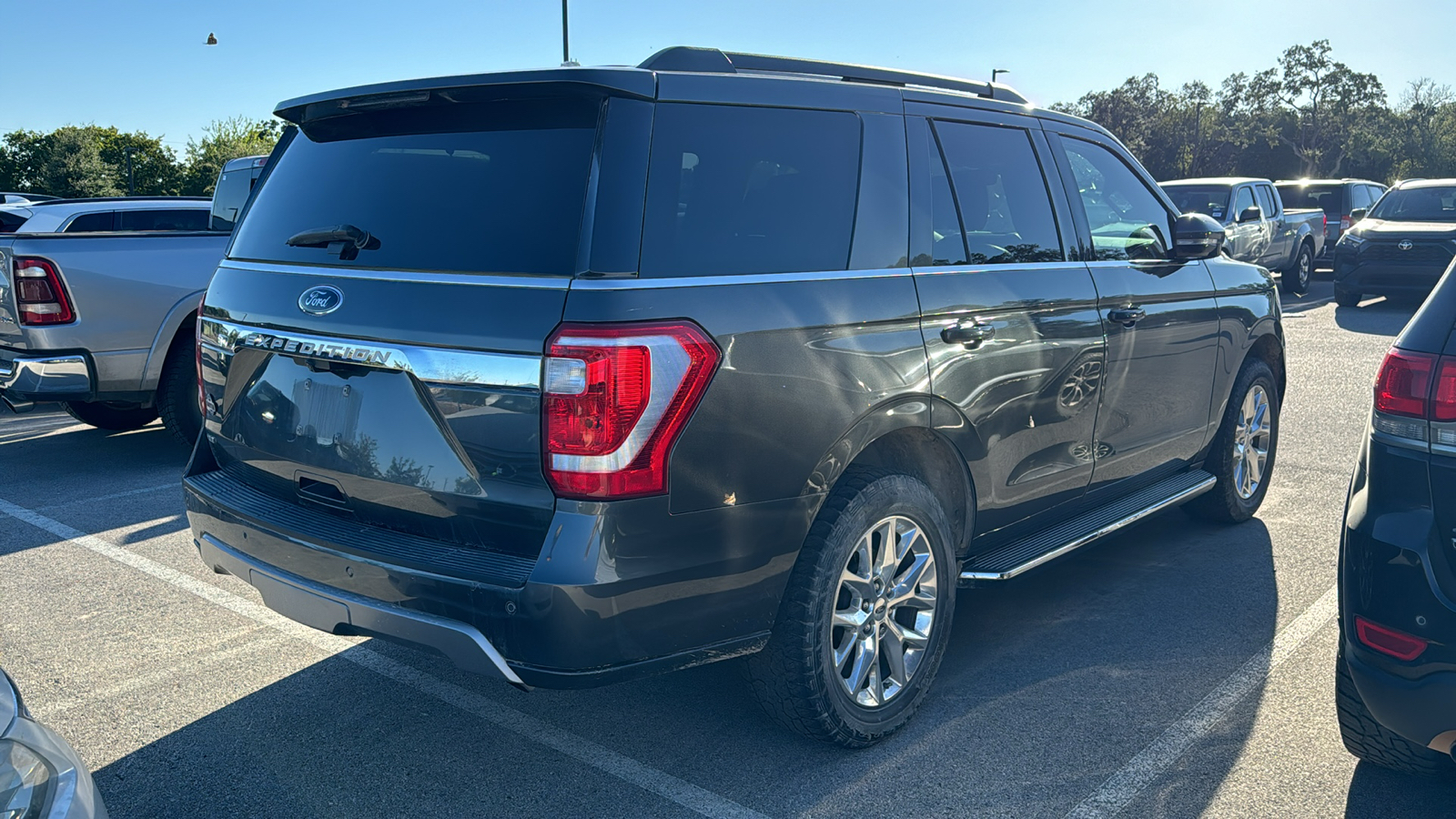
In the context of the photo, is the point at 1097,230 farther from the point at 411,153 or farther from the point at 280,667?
the point at 280,667

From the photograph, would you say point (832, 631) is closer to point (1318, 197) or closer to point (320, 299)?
point (320, 299)

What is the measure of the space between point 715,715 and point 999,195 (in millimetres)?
2019

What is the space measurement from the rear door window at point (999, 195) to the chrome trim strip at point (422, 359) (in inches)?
62.9

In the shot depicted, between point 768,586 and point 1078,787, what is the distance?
3.36 feet

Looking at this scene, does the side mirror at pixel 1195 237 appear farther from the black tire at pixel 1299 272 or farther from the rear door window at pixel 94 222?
the black tire at pixel 1299 272

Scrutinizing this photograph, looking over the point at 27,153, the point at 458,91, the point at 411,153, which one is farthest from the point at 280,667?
the point at 27,153

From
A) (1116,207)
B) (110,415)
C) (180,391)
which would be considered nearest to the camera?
(1116,207)

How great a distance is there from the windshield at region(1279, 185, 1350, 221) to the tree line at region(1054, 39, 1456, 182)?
59.1 metres

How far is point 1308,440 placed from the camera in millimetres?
7375

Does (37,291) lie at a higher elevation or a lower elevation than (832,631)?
higher

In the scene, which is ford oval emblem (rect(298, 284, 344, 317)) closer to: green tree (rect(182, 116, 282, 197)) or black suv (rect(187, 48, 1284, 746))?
black suv (rect(187, 48, 1284, 746))

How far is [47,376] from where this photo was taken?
254 inches

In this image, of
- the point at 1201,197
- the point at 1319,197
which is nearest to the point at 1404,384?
the point at 1201,197

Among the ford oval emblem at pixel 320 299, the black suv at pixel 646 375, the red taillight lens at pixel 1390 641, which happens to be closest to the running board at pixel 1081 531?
the black suv at pixel 646 375
